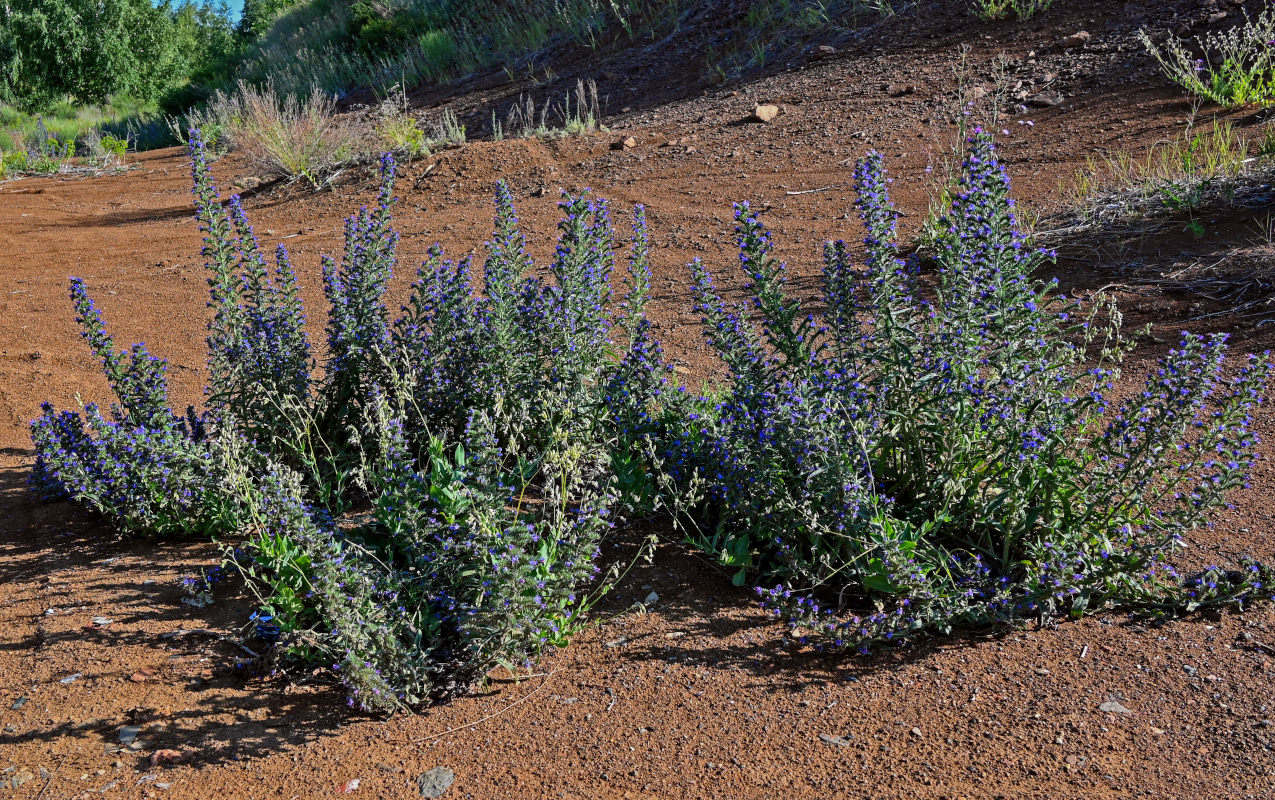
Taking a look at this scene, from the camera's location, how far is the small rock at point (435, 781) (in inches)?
99.6

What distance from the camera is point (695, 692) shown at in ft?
9.30

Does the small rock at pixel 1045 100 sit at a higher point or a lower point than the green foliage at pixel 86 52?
lower

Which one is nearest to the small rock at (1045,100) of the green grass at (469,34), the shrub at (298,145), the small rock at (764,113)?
the small rock at (764,113)

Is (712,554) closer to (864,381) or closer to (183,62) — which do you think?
(864,381)

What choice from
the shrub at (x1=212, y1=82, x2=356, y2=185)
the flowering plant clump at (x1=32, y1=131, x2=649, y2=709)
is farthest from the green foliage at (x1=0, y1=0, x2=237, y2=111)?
the flowering plant clump at (x1=32, y1=131, x2=649, y2=709)

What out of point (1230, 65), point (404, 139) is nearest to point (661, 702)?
point (1230, 65)

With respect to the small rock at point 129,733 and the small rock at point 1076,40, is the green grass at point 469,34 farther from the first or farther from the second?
the small rock at point 129,733

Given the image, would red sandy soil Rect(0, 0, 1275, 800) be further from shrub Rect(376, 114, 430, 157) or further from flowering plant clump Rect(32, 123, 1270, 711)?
shrub Rect(376, 114, 430, 157)

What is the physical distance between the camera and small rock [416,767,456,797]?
253cm

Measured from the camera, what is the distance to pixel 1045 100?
8.93 m

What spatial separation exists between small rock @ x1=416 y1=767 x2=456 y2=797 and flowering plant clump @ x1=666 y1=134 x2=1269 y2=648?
3.57ft

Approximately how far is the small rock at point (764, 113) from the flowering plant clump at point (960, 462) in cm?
717

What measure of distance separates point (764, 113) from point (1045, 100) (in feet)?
8.96

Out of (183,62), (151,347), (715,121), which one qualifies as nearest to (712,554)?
(151,347)
